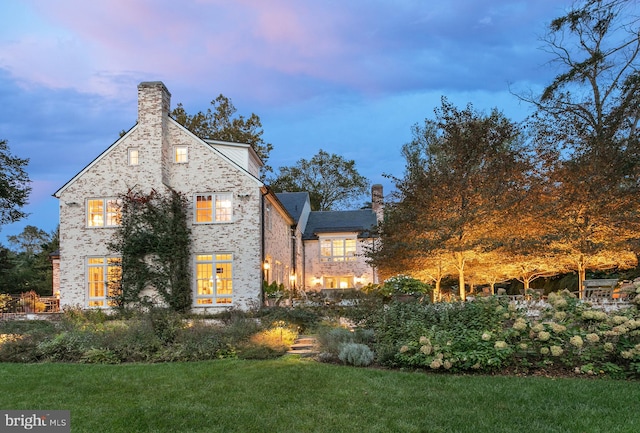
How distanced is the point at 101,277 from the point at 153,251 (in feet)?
8.60

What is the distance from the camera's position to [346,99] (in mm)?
32719

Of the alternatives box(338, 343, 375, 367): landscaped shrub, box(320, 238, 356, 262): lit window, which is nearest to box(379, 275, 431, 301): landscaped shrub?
box(338, 343, 375, 367): landscaped shrub

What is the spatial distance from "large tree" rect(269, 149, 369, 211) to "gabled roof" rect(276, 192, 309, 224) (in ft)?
38.1

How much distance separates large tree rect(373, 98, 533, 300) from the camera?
15.4 metres

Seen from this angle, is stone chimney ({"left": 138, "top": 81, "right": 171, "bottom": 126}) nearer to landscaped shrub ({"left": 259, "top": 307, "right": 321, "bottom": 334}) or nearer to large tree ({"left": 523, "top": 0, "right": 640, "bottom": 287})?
landscaped shrub ({"left": 259, "top": 307, "right": 321, "bottom": 334})

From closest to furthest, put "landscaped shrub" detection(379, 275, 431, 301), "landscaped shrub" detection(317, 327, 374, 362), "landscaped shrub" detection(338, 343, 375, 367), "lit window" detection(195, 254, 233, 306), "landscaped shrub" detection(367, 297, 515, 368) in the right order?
"landscaped shrub" detection(367, 297, 515, 368) < "landscaped shrub" detection(338, 343, 375, 367) < "landscaped shrub" detection(317, 327, 374, 362) < "landscaped shrub" detection(379, 275, 431, 301) < "lit window" detection(195, 254, 233, 306)

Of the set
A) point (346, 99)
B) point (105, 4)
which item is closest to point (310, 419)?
point (105, 4)

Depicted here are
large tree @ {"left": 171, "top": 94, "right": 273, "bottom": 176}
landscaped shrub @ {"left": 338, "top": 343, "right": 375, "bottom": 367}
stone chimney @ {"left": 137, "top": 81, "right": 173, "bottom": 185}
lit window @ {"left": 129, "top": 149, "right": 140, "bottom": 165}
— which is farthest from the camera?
large tree @ {"left": 171, "top": 94, "right": 273, "bottom": 176}

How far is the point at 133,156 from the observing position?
734 inches

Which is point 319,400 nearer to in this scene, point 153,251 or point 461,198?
point 461,198

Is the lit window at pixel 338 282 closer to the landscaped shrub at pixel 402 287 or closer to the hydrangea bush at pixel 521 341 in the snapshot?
the landscaped shrub at pixel 402 287

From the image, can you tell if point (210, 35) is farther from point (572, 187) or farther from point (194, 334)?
point (572, 187)

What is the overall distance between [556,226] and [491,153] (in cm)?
330

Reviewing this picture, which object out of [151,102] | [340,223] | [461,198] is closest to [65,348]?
[151,102]
